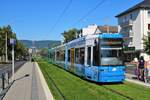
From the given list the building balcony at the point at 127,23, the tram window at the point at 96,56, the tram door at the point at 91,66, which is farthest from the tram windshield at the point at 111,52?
the building balcony at the point at 127,23

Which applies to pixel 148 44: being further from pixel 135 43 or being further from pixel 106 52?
pixel 106 52

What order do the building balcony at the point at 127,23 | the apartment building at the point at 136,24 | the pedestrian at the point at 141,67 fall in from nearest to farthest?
the pedestrian at the point at 141,67, the apartment building at the point at 136,24, the building balcony at the point at 127,23

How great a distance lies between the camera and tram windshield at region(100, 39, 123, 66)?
64.5 feet

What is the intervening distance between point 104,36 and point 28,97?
6818 mm

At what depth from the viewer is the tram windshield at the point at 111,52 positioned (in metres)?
19.7

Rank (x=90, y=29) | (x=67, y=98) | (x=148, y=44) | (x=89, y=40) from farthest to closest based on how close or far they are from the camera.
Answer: (x=90, y=29)
(x=148, y=44)
(x=89, y=40)
(x=67, y=98)

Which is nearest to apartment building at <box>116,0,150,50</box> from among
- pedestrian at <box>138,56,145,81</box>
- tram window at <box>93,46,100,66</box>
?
pedestrian at <box>138,56,145,81</box>

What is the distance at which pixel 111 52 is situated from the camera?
1989 centimetres

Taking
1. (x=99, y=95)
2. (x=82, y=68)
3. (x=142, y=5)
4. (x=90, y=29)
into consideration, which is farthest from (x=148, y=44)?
(x=90, y=29)

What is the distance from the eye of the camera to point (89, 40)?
846 inches

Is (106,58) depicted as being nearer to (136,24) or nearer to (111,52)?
(111,52)

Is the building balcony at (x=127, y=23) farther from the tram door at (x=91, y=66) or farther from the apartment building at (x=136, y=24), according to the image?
the tram door at (x=91, y=66)

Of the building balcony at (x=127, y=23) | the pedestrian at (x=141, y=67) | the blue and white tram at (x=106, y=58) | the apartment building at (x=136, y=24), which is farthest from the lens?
the building balcony at (x=127, y=23)

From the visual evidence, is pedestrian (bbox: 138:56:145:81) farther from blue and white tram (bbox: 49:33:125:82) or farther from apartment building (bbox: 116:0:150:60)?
apartment building (bbox: 116:0:150:60)
